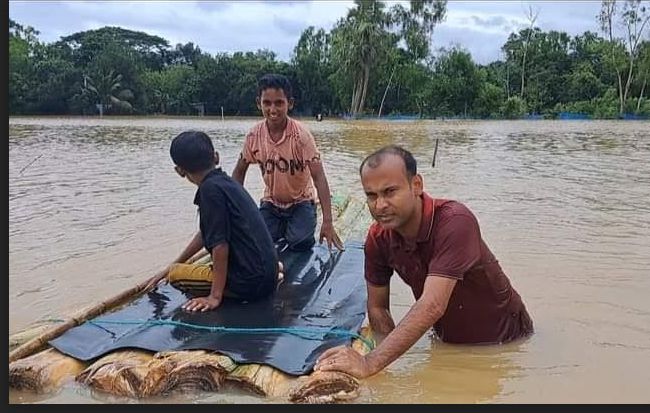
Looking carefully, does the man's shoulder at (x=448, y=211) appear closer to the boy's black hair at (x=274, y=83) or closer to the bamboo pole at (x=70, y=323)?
the bamboo pole at (x=70, y=323)

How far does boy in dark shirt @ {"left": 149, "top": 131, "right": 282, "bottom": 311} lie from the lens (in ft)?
10.9

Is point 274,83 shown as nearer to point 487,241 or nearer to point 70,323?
point 70,323

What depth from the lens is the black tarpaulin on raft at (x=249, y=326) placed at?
2873 millimetres

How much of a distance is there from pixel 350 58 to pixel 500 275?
41120 mm

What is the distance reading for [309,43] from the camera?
47.8 metres

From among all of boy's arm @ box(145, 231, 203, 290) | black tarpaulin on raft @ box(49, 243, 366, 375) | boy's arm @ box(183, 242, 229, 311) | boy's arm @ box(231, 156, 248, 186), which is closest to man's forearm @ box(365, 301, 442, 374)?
black tarpaulin on raft @ box(49, 243, 366, 375)

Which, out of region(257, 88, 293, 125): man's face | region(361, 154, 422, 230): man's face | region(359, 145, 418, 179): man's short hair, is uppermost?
region(257, 88, 293, 125): man's face

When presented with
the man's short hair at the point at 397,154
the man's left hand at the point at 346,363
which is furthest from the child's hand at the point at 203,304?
the man's short hair at the point at 397,154

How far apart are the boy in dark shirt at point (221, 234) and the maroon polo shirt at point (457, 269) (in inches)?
22.7

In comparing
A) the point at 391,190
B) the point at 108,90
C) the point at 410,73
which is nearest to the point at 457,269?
the point at 391,190

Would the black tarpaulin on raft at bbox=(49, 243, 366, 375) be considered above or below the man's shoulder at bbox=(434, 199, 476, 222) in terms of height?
below

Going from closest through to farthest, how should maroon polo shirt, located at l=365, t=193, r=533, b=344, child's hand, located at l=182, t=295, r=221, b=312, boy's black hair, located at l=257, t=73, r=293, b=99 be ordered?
maroon polo shirt, located at l=365, t=193, r=533, b=344, child's hand, located at l=182, t=295, r=221, b=312, boy's black hair, located at l=257, t=73, r=293, b=99

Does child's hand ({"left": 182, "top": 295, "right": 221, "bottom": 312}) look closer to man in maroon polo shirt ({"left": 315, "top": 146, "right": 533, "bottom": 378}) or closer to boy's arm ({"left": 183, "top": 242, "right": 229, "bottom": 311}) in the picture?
boy's arm ({"left": 183, "top": 242, "right": 229, "bottom": 311})

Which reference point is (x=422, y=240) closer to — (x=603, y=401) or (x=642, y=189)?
(x=603, y=401)
